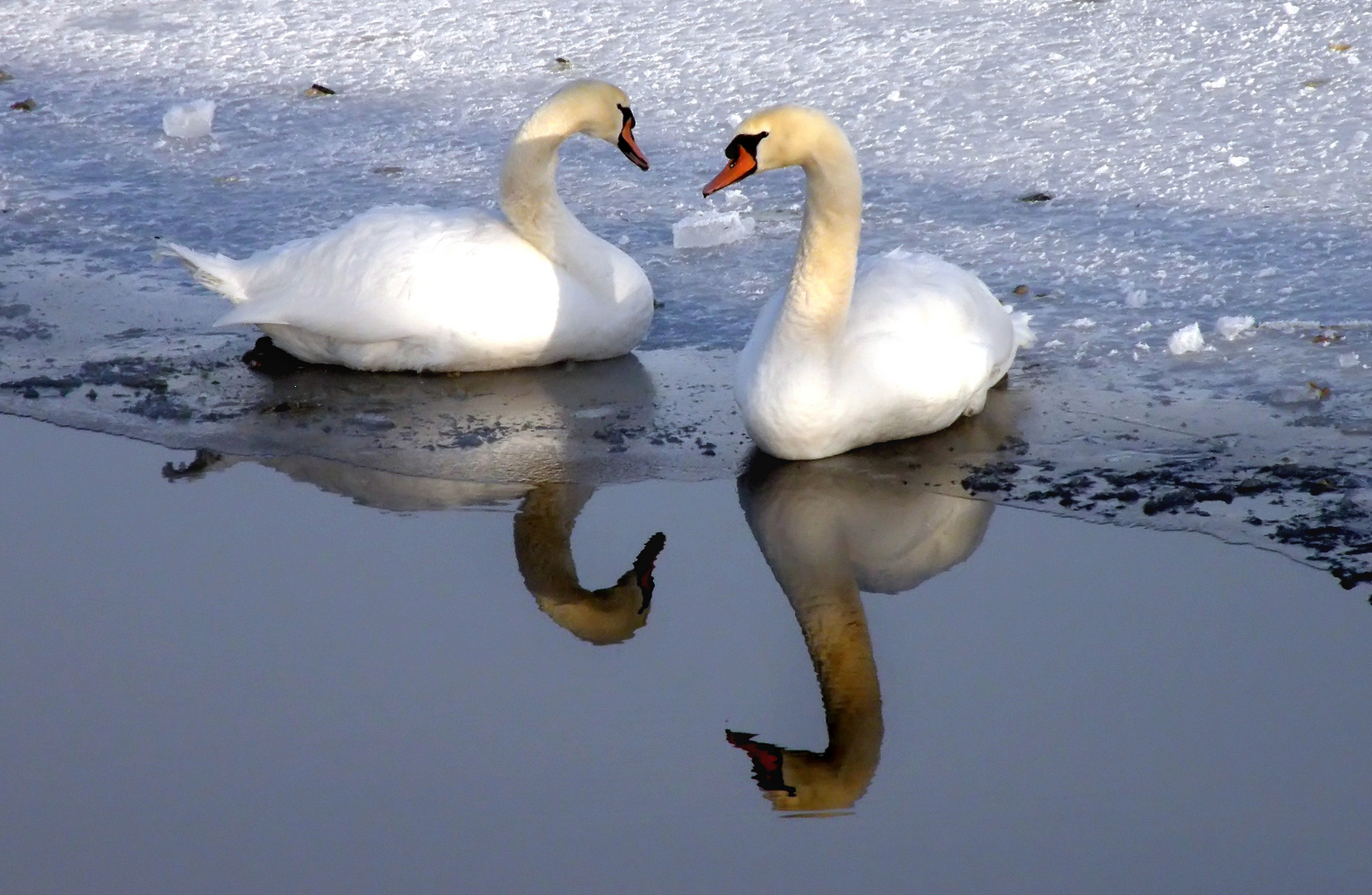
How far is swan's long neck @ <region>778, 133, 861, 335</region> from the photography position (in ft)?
15.4

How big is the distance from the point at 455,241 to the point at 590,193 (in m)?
1.66

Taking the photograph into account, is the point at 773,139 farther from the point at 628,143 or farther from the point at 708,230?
the point at 708,230

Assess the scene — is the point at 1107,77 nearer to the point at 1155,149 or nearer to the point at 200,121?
the point at 1155,149

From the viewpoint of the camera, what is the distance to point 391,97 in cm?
832

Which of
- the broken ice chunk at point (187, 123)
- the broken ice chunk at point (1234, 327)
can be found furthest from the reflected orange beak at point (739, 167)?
the broken ice chunk at point (187, 123)

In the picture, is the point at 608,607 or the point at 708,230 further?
the point at 708,230

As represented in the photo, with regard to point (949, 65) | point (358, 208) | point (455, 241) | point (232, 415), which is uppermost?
point (949, 65)

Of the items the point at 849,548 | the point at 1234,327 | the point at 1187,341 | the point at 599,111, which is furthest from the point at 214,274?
the point at 1234,327

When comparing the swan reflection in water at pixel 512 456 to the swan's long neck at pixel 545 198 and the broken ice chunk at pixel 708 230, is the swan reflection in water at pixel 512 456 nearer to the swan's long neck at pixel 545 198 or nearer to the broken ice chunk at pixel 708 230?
the swan's long neck at pixel 545 198

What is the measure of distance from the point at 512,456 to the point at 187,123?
12.6 ft

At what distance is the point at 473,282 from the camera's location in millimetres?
5523

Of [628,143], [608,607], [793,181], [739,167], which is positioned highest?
[793,181]

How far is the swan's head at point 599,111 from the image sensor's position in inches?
217

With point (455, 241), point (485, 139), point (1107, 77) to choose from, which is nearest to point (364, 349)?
point (455, 241)
